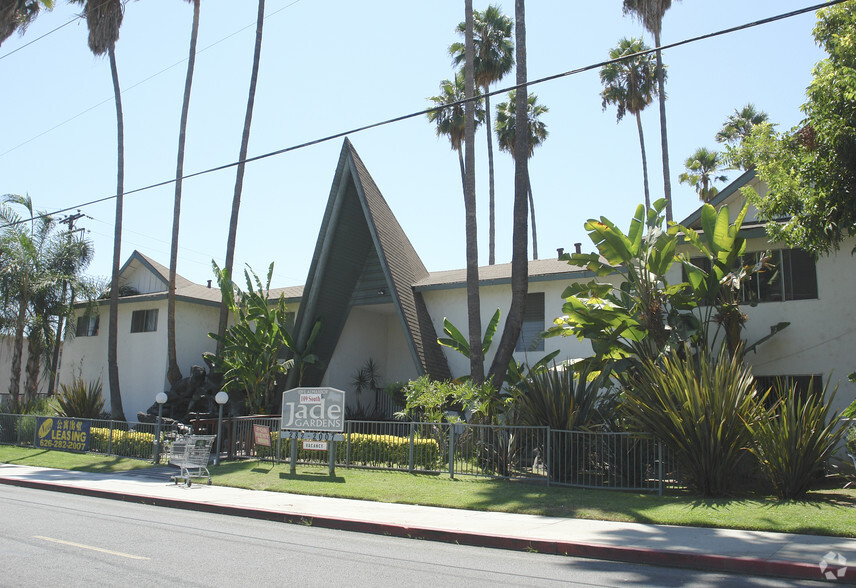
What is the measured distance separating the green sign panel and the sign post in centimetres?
820

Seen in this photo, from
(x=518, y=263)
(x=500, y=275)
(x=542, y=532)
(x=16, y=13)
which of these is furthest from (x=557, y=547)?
(x=16, y=13)

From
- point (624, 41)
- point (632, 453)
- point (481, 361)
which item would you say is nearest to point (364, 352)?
point (481, 361)

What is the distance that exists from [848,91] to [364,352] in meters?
17.2

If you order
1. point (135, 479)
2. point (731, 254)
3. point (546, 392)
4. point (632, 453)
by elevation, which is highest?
point (731, 254)

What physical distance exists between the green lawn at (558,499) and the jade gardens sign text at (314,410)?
1.06 metres

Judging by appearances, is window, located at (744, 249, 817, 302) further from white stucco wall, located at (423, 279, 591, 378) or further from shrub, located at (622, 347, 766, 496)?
shrub, located at (622, 347, 766, 496)

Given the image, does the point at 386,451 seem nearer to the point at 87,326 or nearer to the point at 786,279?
the point at 786,279

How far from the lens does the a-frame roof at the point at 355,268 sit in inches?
810

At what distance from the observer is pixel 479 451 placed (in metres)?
14.5

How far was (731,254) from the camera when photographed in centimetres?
1482

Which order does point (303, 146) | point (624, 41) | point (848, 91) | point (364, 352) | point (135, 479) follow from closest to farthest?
1. point (848, 91)
2. point (303, 146)
3. point (135, 479)
4. point (364, 352)
5. point (624, 41)

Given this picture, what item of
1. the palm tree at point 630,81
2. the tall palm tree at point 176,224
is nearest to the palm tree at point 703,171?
the palm tree at point 630,81

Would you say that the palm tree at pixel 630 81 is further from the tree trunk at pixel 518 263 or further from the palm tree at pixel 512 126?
the tree trunk at pixel 518 263

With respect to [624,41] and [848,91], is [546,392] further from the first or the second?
[624,41]
